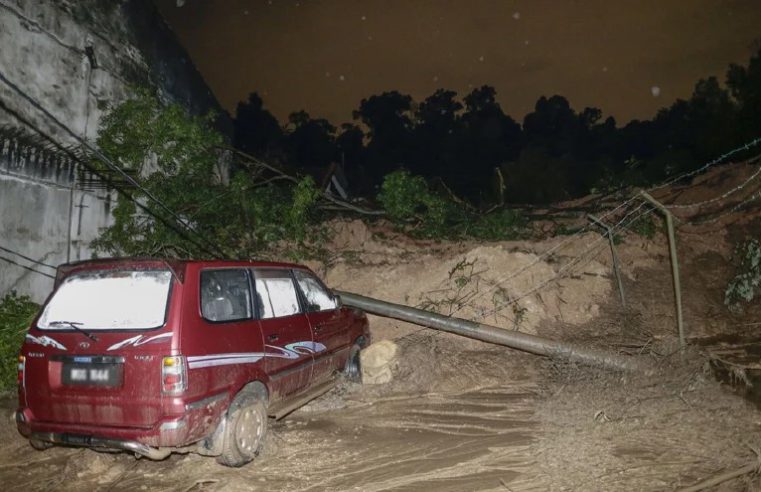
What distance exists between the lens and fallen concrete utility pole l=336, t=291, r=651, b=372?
6.52m

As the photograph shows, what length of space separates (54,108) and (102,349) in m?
6.35

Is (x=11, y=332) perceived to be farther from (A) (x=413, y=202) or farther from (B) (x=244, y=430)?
(A) (x=413, y=202)

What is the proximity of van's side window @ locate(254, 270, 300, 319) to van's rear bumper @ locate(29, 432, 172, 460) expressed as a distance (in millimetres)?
1428

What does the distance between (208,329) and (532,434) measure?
3.29m

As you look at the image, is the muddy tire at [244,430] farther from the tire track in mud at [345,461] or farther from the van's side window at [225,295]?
the van's side window at [225,295]

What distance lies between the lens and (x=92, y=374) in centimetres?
395

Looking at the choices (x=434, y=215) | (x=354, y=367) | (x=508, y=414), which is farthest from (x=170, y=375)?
(x=434, y=215)

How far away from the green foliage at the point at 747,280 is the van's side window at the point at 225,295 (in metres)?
9.63

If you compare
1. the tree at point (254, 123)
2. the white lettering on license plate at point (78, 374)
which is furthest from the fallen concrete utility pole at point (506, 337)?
the tree at point (254, 123)

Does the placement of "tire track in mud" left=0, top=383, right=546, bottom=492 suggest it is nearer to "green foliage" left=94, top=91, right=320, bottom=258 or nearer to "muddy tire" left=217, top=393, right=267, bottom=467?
"muddy tire" left=217, top=393, right=267, bottom=467

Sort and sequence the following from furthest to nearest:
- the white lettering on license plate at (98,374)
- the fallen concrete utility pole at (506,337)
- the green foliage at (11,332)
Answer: the green foliage at (11,332) < the fallen concrete utility pole at (506,337) < the white lettering on license plate at (98,374)

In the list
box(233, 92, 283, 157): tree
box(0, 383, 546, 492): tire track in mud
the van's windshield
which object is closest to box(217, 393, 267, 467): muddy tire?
box(0, 383, 546, 492): tire track in mud

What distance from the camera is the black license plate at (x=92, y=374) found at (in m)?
3.88

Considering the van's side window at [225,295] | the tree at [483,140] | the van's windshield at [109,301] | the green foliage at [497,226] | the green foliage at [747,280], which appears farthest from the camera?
the tree at [483,140]
